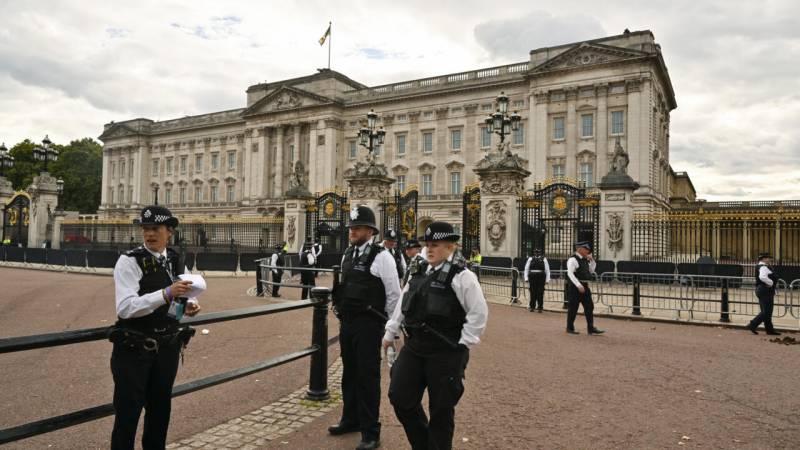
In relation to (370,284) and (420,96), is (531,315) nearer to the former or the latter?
(370,284)

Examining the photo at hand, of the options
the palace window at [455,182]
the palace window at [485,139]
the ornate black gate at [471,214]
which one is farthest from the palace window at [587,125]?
the ornate black gate at [471,214]

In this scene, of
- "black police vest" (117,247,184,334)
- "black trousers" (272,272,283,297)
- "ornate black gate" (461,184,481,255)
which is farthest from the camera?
"ornate black gate" (461,184,481,255)

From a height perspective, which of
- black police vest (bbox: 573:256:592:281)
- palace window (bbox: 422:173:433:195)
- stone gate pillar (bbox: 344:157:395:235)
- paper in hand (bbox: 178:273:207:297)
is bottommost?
black police vest (bbox: 573:256:592:281)

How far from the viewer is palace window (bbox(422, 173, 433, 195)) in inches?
2199

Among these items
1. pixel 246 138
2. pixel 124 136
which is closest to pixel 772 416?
pixel 246 138

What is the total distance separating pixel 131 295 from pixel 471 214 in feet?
60.6

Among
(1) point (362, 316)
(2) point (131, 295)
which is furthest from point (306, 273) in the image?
(2) point (131, 295)

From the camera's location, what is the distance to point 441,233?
4227 millimetres

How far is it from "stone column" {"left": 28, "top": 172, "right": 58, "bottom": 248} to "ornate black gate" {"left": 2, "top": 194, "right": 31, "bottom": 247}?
384 millimetres

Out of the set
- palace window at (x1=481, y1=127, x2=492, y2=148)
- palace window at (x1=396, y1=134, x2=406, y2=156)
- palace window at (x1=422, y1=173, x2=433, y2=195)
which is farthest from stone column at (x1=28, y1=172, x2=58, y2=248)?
palace window at (x1=481, y1=127, x2=492, y2=148)

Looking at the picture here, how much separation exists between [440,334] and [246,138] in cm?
6717

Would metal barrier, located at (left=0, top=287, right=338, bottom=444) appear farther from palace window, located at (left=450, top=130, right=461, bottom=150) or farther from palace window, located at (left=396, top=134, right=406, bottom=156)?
palace window, located at (left=396, top=134, right=406, bottom=156)

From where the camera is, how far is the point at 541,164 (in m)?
47.0

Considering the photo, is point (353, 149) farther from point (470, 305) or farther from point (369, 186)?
point (470, 305)
